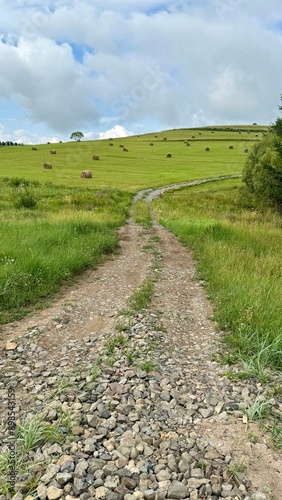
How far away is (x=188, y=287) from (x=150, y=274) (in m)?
1.51

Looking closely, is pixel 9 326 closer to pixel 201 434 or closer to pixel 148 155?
pixel 201 434

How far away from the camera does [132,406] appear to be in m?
4.55

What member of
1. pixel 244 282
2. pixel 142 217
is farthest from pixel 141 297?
pixel 142 217

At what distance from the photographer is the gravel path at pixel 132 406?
11.2 feet

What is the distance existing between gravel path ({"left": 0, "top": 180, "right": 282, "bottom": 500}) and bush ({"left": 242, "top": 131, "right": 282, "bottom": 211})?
17781 millimetres

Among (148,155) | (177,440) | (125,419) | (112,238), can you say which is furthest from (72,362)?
(148,155)

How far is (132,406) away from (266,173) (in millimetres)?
22390

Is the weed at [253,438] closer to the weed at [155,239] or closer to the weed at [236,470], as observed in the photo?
the weed at [236,470]

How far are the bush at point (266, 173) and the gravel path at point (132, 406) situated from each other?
58.3 ft

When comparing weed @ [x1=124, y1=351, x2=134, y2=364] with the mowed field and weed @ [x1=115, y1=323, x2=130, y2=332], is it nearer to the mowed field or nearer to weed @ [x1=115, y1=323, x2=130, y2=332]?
weed @ [x1=115, y1=323, x2=130, y2=332]

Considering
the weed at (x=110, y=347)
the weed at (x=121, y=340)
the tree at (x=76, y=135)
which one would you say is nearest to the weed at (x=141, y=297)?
the weed at (x=121, y=340)

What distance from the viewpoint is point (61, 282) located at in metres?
9.76

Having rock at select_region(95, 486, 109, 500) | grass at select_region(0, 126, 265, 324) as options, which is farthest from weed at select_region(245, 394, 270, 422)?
grass at select_region(0, 126, 265, 324)

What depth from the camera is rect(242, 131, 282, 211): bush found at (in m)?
23.4
